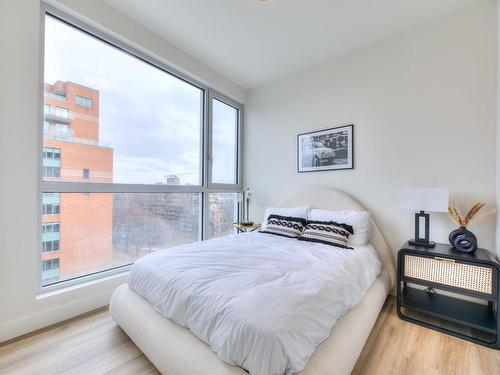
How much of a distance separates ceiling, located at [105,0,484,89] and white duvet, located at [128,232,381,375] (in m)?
2.30

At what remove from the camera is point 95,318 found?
2.01m

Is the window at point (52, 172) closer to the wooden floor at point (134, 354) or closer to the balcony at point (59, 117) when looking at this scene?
the balcony at point (59, 117)

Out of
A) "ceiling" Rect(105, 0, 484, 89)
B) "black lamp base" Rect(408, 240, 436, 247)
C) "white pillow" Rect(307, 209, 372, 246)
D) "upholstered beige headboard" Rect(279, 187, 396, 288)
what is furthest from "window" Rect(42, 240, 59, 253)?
"black lamp base" Rect(408, 240, 436, 247)

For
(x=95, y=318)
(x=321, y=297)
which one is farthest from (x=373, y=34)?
(x=95, y=318)

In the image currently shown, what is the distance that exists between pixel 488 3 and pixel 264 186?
3.03 metres

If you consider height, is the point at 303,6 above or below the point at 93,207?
above

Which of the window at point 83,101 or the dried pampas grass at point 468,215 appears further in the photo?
the window at point 83,101

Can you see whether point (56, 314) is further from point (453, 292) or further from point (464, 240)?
point (464, 240)

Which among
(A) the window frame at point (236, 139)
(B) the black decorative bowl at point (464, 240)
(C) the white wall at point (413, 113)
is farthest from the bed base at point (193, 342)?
(A) the window frame at point (236, 139)

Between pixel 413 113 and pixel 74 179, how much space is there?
3479 mm

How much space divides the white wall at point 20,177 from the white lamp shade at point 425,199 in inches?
125

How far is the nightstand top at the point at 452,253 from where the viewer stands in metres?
1.72

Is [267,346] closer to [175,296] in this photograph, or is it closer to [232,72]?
[175,296]

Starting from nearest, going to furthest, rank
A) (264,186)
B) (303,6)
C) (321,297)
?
(321,297) < (303,6) < (264,186)
